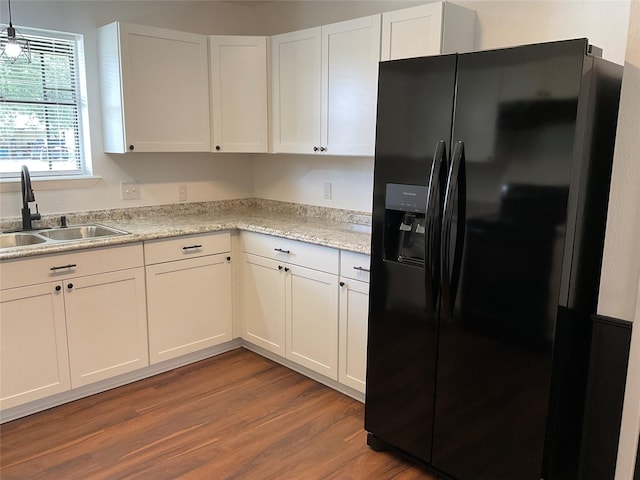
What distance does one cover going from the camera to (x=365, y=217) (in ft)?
11.2

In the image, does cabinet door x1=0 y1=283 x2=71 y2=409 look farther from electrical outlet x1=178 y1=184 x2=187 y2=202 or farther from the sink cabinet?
electrical outlet x1=178 y1=184 x2=187 y2=202

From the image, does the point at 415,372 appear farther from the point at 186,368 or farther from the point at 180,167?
the point at 180,167

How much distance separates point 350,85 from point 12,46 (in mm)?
1772

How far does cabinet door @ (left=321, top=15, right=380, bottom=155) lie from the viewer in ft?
9.48

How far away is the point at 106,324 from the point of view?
298 cm

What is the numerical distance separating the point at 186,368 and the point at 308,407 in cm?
95

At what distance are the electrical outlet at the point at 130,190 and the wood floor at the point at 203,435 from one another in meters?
1.25

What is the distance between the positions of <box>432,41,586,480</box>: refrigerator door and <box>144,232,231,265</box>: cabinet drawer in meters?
1.76

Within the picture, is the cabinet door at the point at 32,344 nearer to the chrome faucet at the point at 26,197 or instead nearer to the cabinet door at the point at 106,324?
the cabinet door at the point at 106,324

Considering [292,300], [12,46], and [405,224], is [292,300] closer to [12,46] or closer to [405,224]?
[405,224]

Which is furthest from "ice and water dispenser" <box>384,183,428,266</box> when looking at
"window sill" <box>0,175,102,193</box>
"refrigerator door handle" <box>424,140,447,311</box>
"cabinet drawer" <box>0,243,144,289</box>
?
"window sill" <box>0,175,102,193</box>

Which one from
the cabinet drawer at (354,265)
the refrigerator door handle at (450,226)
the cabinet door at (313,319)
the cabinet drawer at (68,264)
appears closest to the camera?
the refrigerator door handle at (450,226)

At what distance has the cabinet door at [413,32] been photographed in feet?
8.54

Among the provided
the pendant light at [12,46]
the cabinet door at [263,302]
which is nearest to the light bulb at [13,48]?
the pendant light at [12,46]
